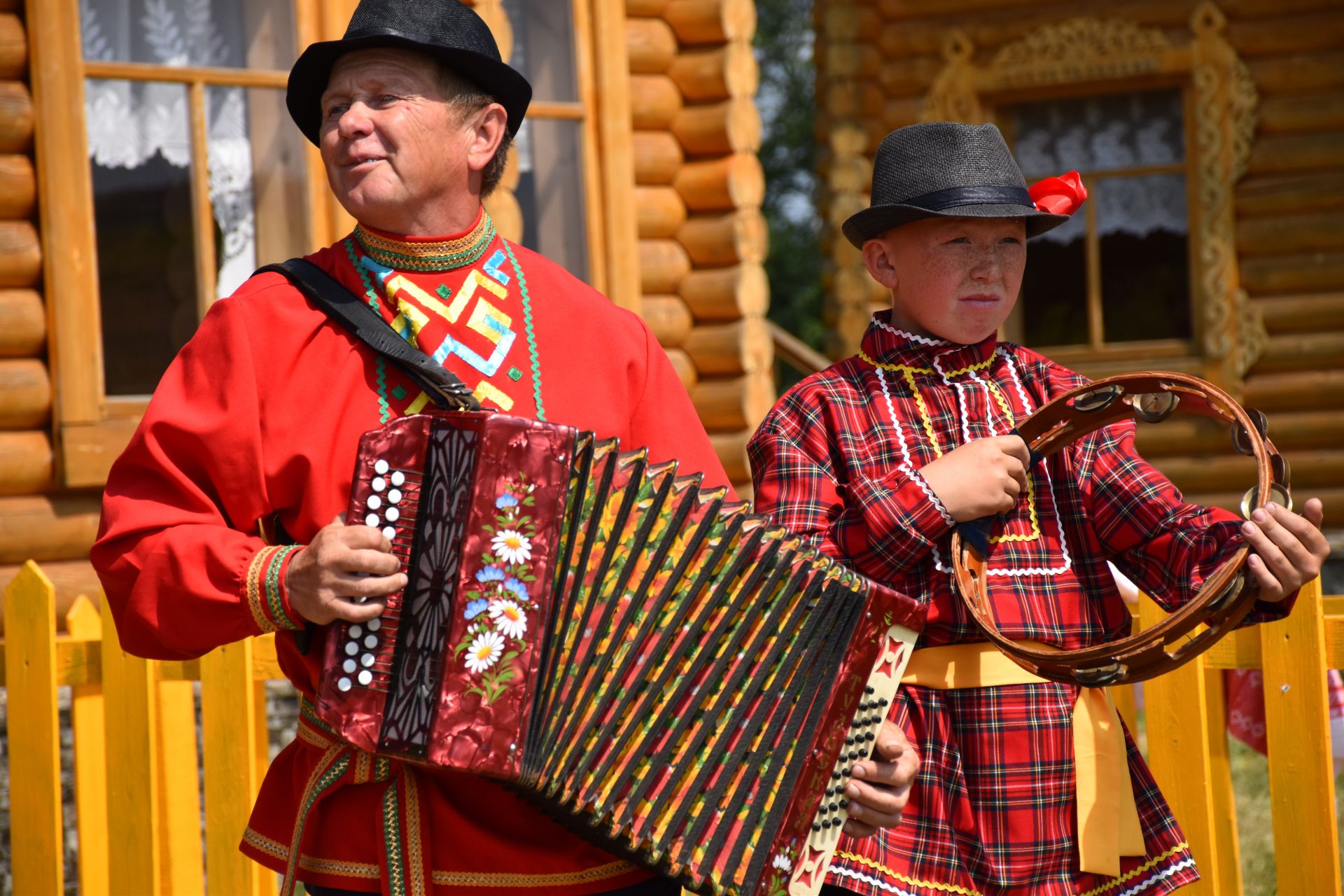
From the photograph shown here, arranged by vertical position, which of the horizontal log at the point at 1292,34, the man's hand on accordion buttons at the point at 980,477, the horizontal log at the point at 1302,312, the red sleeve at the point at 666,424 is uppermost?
the horizontal log at the point at 1292,34

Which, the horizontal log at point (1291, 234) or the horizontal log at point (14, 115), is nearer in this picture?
the horizontal log at point (14, 115)

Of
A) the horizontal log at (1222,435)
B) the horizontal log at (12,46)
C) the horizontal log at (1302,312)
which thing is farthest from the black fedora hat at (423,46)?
the horizontal log at (1302,312)

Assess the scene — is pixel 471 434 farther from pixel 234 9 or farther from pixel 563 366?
pixel 234 9

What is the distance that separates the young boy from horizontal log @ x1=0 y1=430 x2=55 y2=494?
324 cm

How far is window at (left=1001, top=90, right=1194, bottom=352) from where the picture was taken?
28.0 ft

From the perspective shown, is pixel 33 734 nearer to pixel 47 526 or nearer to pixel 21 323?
pixel 47 526

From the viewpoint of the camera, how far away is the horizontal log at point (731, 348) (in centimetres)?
602

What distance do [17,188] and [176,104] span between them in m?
0.63

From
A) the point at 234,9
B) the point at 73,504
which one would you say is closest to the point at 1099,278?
the point at 234,9

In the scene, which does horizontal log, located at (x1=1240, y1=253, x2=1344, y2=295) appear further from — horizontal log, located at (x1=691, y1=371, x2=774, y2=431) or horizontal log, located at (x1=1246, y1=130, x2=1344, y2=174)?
horizontal log, located at (x1=691, y1=371, x2=774, y2=431)

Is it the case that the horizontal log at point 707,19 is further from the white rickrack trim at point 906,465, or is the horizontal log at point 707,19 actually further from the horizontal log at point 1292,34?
the white rickrack trim at point 906,465

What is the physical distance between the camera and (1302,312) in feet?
26.3

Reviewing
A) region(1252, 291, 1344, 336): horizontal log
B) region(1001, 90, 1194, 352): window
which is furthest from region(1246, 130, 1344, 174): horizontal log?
region(1252, 291, 1344, 336): horizontal log

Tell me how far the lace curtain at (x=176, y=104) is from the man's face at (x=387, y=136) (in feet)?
10.6
